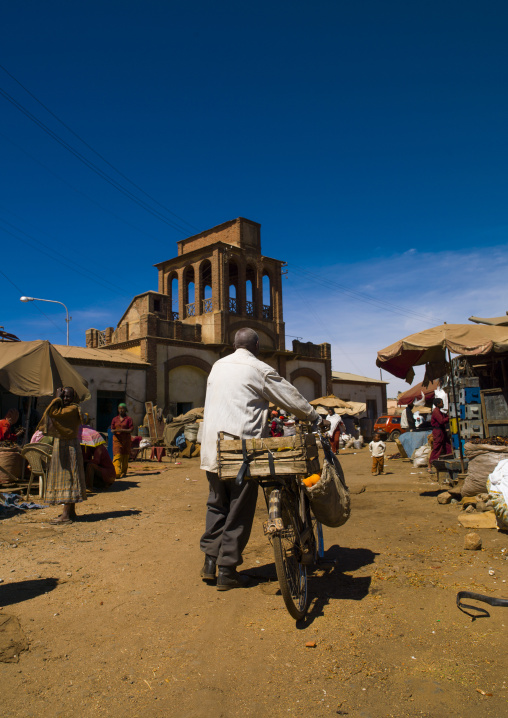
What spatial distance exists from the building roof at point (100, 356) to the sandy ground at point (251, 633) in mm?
15756

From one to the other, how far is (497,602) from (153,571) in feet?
8.92

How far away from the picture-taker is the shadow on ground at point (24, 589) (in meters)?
3.71

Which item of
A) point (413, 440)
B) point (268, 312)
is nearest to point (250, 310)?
point (268, 312)

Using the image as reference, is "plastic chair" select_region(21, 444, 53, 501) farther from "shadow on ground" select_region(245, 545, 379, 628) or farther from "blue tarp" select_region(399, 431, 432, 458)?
"blue tarp" select_region(399, 431, 432, 458)

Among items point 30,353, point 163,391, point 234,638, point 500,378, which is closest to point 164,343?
point 163,391

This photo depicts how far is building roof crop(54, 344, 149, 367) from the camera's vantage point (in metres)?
20.4

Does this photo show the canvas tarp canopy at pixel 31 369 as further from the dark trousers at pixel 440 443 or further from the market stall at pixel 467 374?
the dark trousers at pixel 440 443

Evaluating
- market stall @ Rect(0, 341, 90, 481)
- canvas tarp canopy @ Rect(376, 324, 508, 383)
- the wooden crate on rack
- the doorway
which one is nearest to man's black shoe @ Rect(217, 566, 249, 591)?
the wooden crate on rack

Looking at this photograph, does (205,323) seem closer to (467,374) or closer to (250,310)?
(250,310)

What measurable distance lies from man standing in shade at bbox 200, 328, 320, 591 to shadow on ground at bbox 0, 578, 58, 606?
128cm

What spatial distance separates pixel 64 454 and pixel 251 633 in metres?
4.15

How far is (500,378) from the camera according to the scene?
31.4 feet

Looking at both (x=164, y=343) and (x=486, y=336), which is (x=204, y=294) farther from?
(x=486, y=336)

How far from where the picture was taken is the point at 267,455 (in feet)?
10.6
